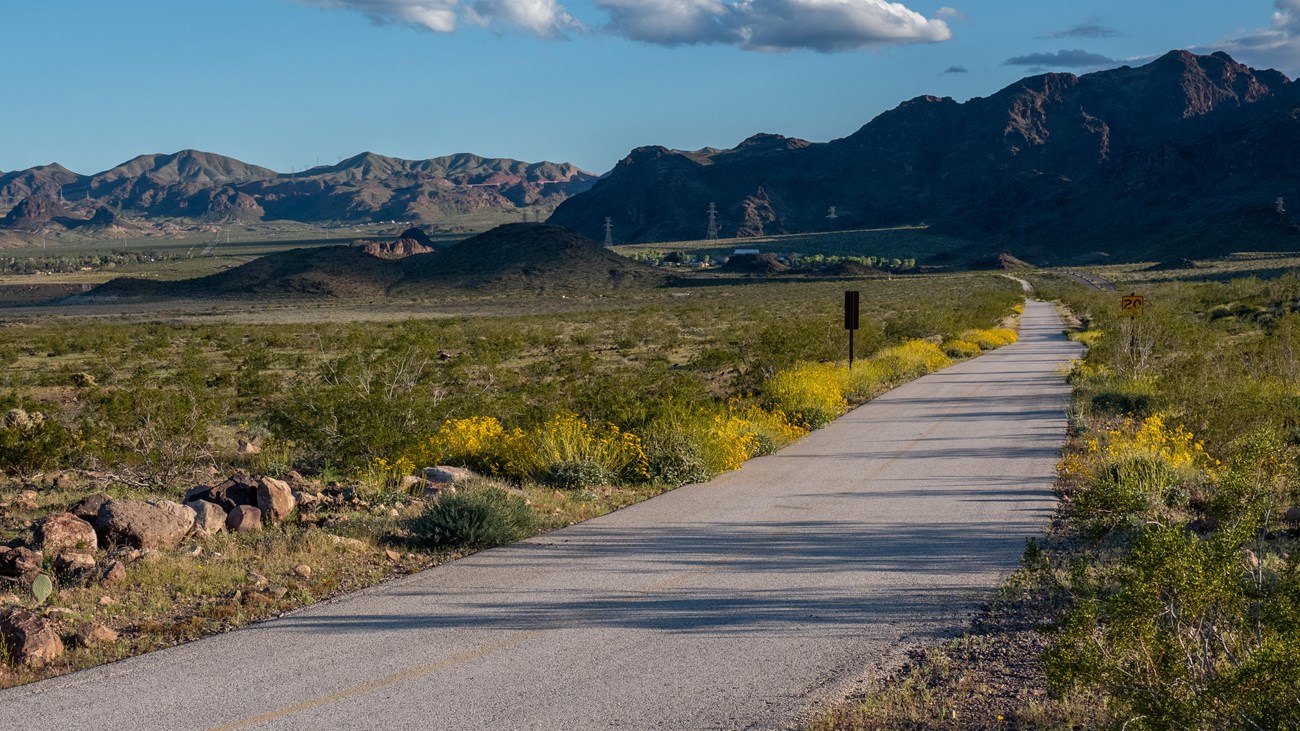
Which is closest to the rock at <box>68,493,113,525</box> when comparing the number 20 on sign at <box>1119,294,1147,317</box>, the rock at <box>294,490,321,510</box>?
the rock at <box>294,490,321,510</box>

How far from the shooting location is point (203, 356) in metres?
38.3

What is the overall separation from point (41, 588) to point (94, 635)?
3.39 ft

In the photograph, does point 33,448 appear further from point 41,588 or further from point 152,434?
point 41,588

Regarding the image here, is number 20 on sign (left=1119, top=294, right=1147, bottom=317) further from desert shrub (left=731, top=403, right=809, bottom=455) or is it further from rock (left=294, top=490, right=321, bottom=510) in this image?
rock (left=294, top=490, right=321, bottom=510)

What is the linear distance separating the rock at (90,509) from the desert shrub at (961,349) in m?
27.8

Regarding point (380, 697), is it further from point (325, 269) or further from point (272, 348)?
point (325, 269)

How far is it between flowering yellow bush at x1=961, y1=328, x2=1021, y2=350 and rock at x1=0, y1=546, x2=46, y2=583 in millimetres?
32283

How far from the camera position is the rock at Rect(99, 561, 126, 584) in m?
8.20

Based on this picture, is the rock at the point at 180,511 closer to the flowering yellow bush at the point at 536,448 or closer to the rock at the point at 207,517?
the rock at the point at 207,517

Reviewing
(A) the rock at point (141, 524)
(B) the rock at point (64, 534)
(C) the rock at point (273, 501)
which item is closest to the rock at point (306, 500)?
(C) the rock at point (273, 501)

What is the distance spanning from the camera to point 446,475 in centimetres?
1234

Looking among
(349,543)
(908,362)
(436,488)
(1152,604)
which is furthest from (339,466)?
(908,362)

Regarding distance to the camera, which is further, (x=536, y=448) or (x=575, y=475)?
(x=536, y=448)

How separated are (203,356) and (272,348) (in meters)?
4.65
